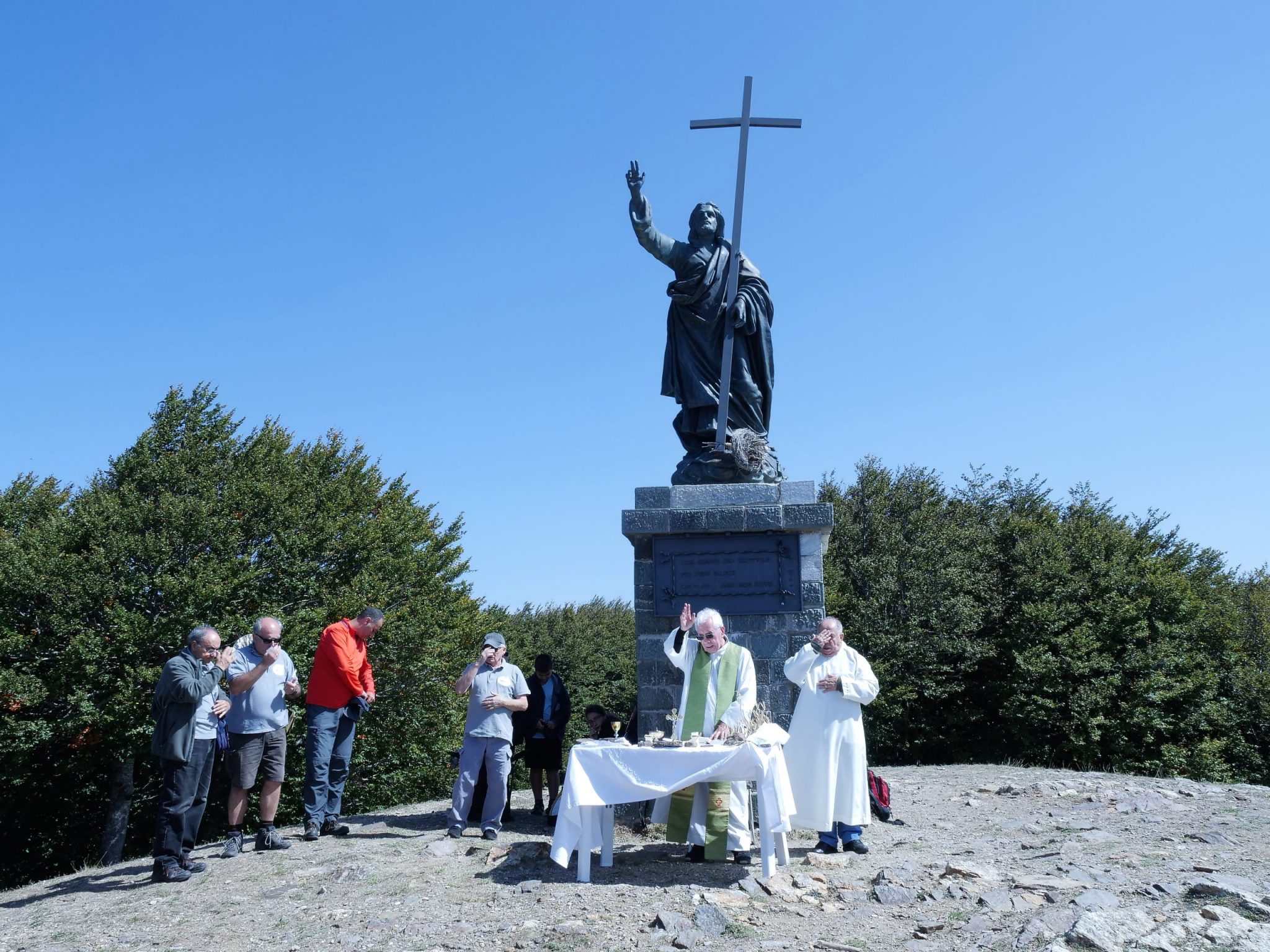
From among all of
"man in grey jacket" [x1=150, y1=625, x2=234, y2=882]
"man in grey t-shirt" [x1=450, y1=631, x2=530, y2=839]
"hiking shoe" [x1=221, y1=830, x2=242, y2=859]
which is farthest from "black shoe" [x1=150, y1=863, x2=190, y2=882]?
"man in grey t-shirt" [x1=450, y1=631, x2=530, y2=839]

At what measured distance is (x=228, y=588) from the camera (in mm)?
17062

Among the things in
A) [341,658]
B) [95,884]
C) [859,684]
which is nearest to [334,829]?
[341,658]

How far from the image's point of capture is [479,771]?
7.26 metres

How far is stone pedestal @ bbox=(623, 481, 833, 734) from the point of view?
24.4 ft

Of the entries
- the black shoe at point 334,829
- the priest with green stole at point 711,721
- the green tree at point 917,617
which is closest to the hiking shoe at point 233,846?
the black shoe at point 334,829

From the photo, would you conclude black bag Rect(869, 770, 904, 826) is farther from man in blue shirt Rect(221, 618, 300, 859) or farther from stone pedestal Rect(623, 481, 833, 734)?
man in blue shirt Rect(221, 618, 300, 859)

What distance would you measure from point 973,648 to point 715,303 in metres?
15.0

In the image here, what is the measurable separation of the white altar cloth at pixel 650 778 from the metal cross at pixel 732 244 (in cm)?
305

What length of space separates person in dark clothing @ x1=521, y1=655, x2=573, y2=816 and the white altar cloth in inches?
86.0

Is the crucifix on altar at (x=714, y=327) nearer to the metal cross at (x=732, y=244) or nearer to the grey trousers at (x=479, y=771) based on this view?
the metal cross at (x=732, y=244)

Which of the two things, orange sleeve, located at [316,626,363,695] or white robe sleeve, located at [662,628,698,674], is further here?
orange sleeve, located at [316,626,363,695]

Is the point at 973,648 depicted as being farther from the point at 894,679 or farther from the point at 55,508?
the point at 55,508

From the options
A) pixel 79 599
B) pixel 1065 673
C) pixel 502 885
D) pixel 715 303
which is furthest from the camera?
pixel 1065 673

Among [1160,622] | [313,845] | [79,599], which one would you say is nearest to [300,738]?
[79,599]
